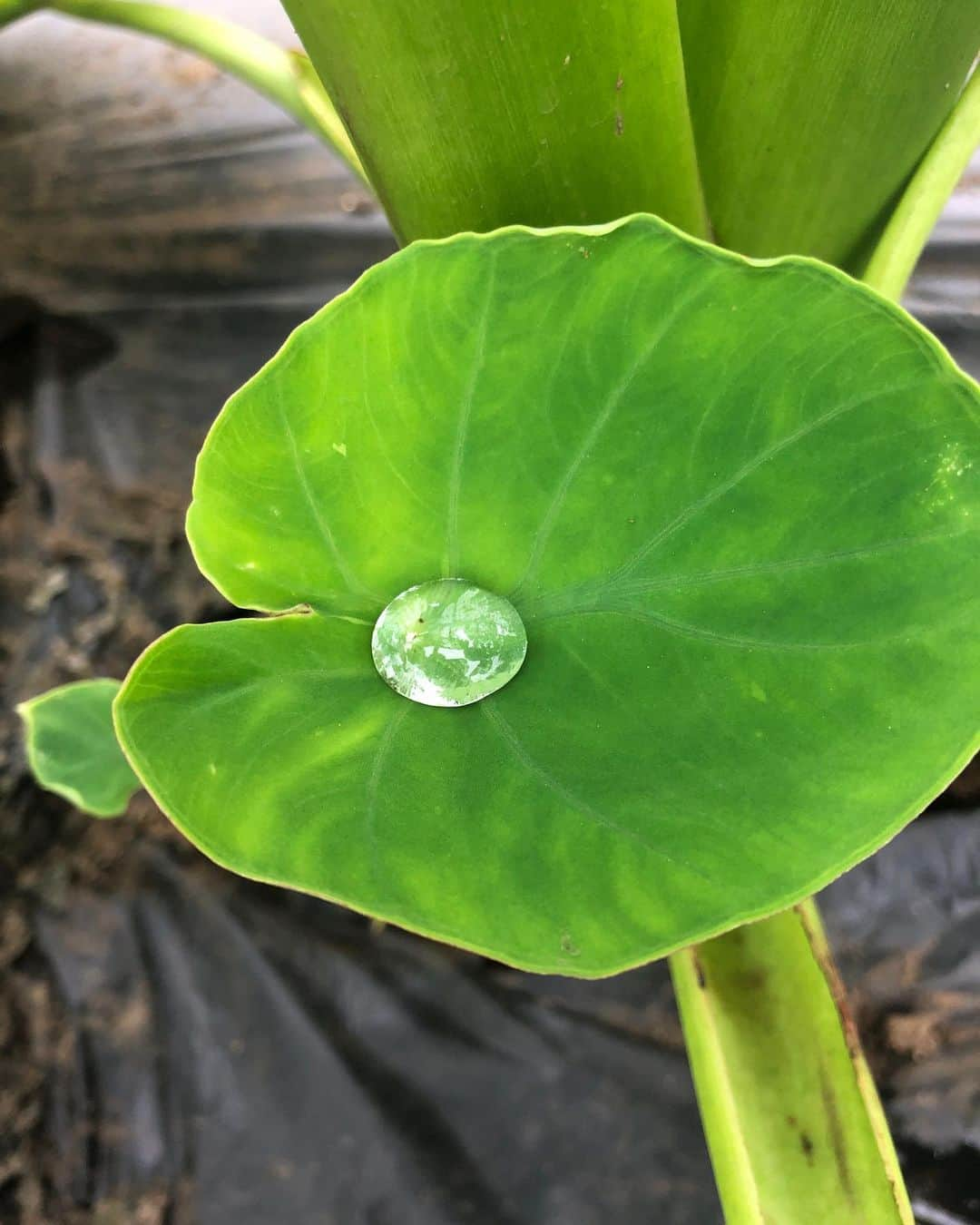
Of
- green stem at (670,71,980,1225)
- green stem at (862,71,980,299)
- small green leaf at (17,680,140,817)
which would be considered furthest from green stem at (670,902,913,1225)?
small green leaf at (17,680,140,817)

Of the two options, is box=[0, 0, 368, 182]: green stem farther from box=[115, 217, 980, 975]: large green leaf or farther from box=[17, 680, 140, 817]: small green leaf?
box=[17, 680, 140, 817]: small green leaf

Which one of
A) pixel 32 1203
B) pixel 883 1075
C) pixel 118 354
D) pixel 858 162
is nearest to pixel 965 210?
pixel 858 162

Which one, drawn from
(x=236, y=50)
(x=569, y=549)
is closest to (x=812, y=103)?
(x=569, y=549)

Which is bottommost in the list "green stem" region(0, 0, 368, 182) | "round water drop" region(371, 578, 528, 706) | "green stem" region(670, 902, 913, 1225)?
"green stem" region(670, 902, 913, 1225)

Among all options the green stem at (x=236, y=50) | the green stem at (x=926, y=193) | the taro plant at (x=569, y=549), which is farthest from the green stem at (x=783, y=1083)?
the green stem at (x=236, y=50)

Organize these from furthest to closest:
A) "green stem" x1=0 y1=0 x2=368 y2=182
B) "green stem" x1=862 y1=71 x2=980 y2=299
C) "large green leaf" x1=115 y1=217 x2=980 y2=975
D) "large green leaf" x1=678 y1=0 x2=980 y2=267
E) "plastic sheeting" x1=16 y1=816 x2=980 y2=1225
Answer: "plastic sheeting" x1=16 y1=816 x2=980 y2=1225 < "green stem" x1=0 y1=0 x2=368 y2=182 < "green stem" x1=862 y1=71 x2=980 y2=299 < "large green leaf" x1=678 y1=0 x2=980 y2=267 < "large green leaf" x1=115 y1=217 x2=980 y2=975

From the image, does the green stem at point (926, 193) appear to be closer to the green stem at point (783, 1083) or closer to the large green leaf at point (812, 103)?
the large green leaf at point (812, 103)
